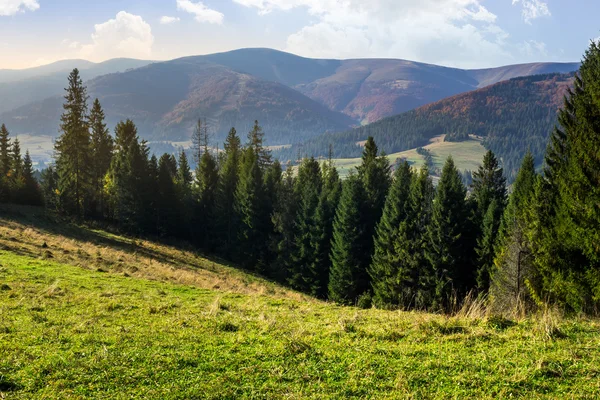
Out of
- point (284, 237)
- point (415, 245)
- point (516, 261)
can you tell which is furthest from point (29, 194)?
point (516, 261)

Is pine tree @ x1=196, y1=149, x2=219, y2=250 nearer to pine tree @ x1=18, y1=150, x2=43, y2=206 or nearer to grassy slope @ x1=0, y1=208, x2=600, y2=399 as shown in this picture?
pine tree @ x1=18, y1=150, x2=43, y2=206

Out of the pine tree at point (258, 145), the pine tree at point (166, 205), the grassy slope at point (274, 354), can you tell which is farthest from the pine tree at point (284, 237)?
the grassy slope at point (274, 354)

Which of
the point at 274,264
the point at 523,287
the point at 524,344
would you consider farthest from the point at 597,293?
the point at 274,264

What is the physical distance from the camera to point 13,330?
10.0 m

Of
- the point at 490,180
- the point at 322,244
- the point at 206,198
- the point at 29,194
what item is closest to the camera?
the point at 490,180

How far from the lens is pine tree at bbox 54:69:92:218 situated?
4972cm

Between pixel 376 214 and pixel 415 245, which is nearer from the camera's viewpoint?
pixel 415 245

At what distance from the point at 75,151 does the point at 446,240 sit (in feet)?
152

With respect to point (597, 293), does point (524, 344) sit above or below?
above

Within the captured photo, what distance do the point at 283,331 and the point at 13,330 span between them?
7.07 metres

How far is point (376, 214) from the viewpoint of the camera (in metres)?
47.5

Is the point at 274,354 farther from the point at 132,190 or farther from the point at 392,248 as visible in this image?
the point at 132,190

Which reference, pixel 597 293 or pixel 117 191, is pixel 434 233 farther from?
pixel 117 191

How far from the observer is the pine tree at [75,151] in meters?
49.7
